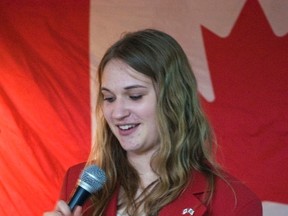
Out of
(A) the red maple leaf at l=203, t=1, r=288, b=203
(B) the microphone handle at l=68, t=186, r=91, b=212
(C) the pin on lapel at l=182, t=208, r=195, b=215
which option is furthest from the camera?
(A) the red maple leaf at l=203, t=1, r=288, b=203

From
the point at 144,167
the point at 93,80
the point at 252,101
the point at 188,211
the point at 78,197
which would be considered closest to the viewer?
the point at 78,197

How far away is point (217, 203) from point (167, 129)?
0.19 meters

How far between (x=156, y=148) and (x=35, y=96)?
112 centimetres

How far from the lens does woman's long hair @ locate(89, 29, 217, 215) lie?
1.18 meters

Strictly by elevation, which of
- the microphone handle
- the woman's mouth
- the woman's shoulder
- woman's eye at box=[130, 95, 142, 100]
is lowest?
the woman's shoulder

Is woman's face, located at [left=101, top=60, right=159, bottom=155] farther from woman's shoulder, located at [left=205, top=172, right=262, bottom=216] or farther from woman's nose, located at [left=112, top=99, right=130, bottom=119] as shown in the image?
woman's shoulder, located at [left=205, top=172, right=262, bottom=216]

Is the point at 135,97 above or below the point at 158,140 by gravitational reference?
above

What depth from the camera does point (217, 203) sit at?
1.17 m

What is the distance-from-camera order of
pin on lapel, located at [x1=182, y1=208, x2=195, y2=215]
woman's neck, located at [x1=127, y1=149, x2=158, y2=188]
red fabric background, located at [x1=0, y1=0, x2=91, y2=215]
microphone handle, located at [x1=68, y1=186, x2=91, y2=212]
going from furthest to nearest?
1. red fabric background, located at [x1=0, y1=0, x2=91, y2=215]
2. woman's neck, located at [x1=127, y1=149, x2=158, y2=188]
3. pin on lapel, located at [x1=182, y1=208, x2=195, y2=215]
4. microphone handle, located at [x1=68, y1=186, x2=91, y2=212]

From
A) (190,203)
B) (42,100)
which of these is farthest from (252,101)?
(190,203)

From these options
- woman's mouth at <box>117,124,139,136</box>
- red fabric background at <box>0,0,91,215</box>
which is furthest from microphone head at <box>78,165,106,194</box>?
red fabric background at <box>0,0,91,215</box>

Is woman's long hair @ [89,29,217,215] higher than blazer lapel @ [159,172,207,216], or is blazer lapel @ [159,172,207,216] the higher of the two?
woman's long hair @ [89,29,217,215]

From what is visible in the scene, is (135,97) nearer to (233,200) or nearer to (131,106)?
(131,106)

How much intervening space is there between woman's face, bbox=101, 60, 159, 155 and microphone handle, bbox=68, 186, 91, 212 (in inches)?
6.5
